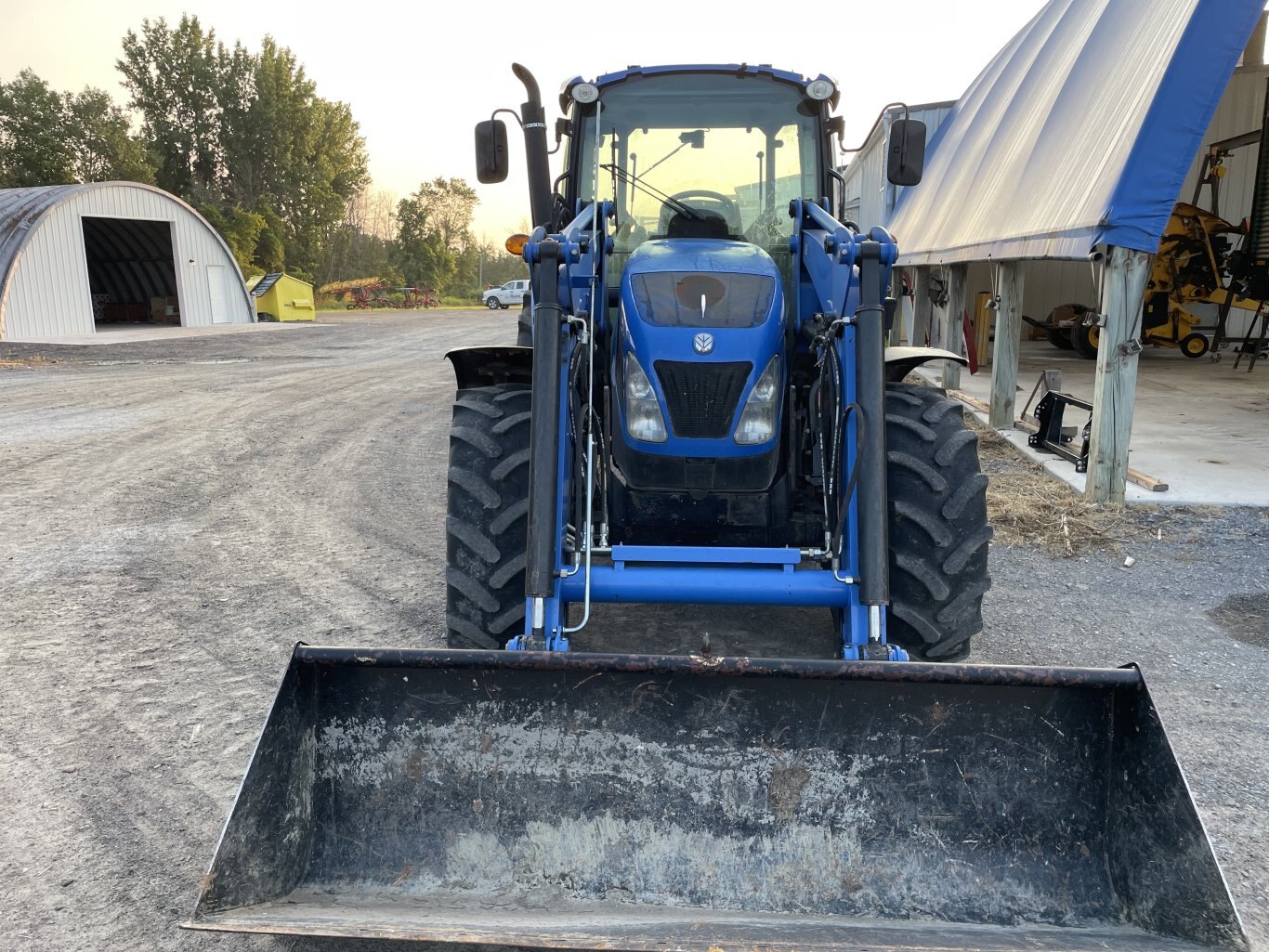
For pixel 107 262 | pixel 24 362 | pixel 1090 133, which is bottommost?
pixel 24 362

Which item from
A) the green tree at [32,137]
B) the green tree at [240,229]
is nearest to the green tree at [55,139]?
the green tree at [32,137]

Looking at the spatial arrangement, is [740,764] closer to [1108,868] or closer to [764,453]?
[1108,868]

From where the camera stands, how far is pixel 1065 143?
8.20 m

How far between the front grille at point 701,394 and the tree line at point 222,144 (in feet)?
137

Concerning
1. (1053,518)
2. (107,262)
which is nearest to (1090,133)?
(1053,518)

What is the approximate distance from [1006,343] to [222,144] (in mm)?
46018

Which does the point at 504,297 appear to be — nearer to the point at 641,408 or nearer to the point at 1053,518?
the point at 1053,518

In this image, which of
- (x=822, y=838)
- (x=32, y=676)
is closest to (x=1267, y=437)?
(x=822, y=838)

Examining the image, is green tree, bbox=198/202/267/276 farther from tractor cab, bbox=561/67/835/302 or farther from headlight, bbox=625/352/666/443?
headlight, bbox=625/352/666/443

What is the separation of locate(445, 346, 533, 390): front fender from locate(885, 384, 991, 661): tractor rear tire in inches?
63.0

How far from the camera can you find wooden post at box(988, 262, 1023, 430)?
9.35 metres

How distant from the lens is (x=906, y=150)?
4238mm

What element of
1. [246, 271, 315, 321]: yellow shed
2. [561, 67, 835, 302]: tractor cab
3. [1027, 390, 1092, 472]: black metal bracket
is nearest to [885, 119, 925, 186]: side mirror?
[561, 67, 835, 302]: tractor cab

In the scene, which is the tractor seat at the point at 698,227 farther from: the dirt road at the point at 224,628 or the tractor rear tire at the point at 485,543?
the dirt road at the point at 224,628
